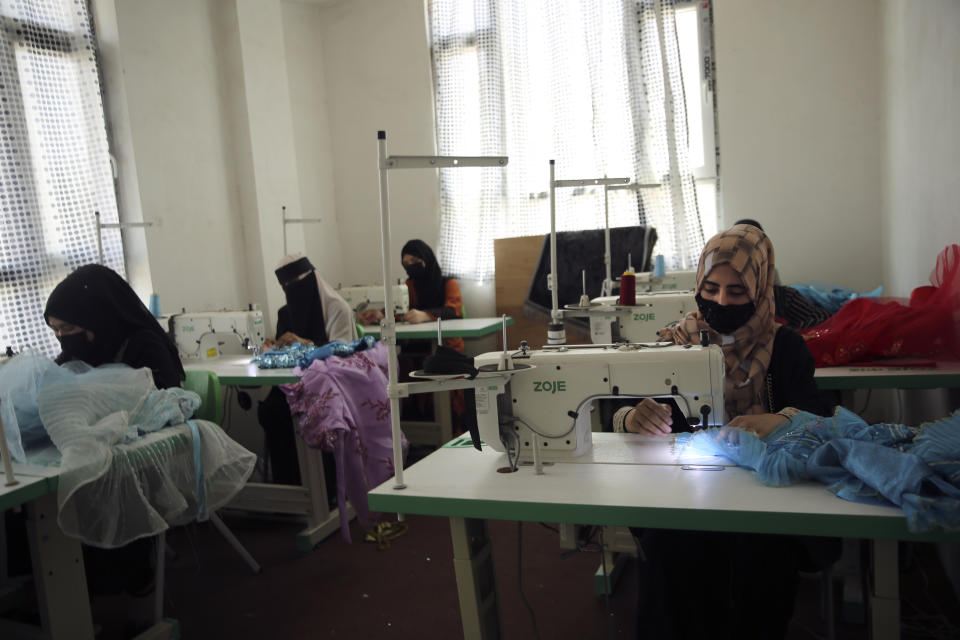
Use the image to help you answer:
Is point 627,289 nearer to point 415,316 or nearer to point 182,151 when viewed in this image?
point 415,316

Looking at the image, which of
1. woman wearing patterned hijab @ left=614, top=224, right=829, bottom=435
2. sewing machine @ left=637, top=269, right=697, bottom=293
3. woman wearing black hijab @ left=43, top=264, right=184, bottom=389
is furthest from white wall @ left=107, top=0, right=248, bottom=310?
woman wearing patterned hijab @ left=614, top=224, right=829, bottom=435

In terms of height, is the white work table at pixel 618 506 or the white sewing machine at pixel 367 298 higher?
the white sewing machine at pixel 367 298

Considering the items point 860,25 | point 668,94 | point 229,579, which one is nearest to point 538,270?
point 668,94

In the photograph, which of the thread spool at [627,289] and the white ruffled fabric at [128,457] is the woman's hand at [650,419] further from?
the white ruffled fabric at [128,457]

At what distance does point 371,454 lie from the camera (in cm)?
296

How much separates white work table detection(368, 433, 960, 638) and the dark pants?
0.70ft

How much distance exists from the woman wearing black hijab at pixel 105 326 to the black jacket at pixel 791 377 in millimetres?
2102

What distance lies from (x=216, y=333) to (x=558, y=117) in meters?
2.77

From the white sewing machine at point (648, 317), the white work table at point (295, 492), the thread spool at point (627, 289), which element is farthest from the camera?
the white work table at point (295, 492)

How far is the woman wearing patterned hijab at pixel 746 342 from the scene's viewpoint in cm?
170

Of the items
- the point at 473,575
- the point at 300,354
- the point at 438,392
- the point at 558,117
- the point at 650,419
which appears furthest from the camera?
the point at 558,117

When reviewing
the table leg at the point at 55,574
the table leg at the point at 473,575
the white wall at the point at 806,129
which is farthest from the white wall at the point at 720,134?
the table leg at the point at 473,575

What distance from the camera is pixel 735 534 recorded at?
1470mm

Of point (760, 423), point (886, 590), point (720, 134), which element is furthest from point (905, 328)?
point (720, 134)
